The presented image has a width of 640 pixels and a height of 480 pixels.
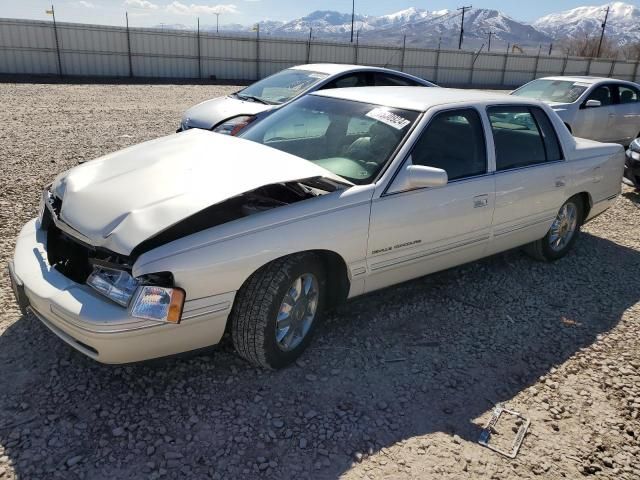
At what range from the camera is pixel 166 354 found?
2.72 metres

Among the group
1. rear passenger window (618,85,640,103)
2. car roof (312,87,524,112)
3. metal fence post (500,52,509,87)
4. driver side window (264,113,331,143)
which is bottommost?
metal fence post (500,52,509,87)

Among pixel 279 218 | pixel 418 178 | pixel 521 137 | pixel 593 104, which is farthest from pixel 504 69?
pixel 279 218

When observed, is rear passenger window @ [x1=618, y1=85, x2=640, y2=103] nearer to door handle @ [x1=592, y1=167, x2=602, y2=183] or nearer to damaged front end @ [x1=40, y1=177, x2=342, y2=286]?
door handle @ [x1=592, y1=167, x2=602, y2=183]

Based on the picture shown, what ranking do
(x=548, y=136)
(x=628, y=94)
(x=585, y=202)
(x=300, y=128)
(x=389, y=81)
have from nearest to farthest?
(x=300, y=128) → (x=548, y=136) → (x=585, y=202) → (x=389, y=81) → (x=628, y=94)

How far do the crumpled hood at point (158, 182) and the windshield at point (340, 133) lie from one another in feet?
0.82

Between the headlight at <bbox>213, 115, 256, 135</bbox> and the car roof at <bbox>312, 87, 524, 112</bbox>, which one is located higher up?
the car roof at <bbox>312, 87, 524, 112</bbox>

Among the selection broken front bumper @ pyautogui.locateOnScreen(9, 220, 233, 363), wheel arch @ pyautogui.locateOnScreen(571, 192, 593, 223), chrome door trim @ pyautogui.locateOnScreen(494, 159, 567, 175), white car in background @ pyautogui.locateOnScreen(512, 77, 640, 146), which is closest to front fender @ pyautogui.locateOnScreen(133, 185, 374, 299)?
broken front bumper @ pyautogui.locateOnScreen(9, 220, 233, 363)

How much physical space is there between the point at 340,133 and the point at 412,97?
69 centimetres

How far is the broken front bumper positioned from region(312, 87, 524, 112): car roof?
6.47 feet

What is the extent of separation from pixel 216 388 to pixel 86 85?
63.3ft

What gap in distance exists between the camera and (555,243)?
5102 millimetres

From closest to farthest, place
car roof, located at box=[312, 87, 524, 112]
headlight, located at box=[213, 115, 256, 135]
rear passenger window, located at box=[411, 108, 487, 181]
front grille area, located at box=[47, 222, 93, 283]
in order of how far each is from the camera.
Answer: front grille area, located at box=[47, 222, 93, 283] < rear passenger window, located at box=[411, 108, 487, 181] < car roof, located at box=[312, 87, 524, 112] < headlight, located at box=[213, 115, 256, 135]

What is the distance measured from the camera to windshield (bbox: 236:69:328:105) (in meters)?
8.41

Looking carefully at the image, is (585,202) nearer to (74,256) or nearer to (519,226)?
(519,226)
